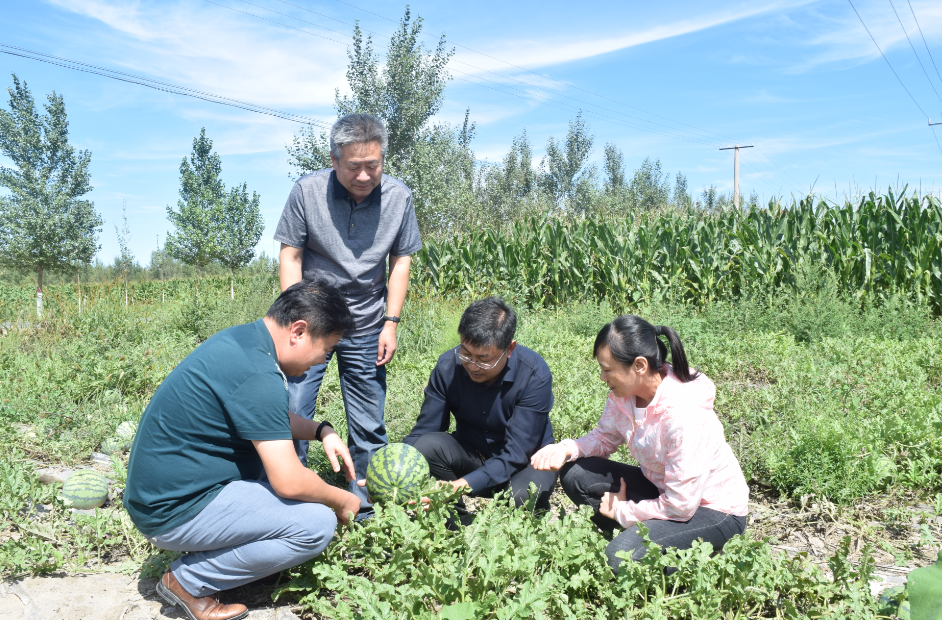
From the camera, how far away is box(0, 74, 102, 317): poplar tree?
25.1m

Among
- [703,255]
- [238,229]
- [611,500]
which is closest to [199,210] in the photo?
[238,229]

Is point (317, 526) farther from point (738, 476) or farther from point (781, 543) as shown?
point (781, 543)

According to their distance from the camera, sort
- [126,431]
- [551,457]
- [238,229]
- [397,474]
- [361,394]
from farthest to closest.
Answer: [238,229] → [126,431] → [361,394] → [551,457] → [397,474]

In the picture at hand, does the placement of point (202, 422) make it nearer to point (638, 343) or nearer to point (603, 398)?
point (638, 343)

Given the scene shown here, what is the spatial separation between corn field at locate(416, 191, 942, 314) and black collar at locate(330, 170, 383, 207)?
829 cm

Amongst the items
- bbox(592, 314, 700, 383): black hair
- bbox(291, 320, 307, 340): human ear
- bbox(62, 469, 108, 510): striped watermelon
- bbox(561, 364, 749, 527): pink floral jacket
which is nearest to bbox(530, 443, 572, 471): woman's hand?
bbox(561, 364, 749, 527): pink floral jacket

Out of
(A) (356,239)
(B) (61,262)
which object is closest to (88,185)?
(B) (61,262)

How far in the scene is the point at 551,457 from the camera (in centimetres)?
357

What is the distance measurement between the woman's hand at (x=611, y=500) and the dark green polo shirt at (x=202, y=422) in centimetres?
173

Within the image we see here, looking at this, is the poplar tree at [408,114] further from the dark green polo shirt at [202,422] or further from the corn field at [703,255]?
the dark green polo shirt at [202,422]

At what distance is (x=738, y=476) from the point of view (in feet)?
10.5

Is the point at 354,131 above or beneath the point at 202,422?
above

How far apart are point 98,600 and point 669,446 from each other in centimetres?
296

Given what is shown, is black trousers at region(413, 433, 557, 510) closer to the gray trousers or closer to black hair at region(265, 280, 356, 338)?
the gray trousers
